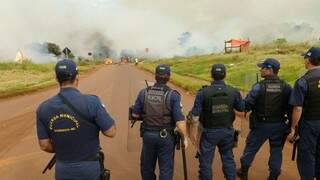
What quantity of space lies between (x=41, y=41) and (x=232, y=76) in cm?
7801

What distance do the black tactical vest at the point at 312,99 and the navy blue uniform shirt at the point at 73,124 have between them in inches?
125

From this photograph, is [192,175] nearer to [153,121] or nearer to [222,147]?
[222,147]

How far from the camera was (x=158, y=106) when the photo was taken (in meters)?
6.54

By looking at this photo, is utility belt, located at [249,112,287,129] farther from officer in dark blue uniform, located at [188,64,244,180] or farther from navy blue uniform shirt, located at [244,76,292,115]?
officer in dark blue uniform, located at [188,64,244,180]

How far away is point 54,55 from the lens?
4013 inches

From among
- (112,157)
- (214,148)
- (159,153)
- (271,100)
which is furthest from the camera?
(112,157)

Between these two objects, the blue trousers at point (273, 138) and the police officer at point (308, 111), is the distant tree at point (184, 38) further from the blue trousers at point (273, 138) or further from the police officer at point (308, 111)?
the police officer at point (308, 111)

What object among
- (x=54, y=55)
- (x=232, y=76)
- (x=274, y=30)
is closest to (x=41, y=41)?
(x=54, y=55)

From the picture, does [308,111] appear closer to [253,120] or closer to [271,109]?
[271,109]

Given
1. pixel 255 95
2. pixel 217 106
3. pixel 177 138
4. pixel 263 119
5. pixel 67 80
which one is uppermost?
pixel 67 80

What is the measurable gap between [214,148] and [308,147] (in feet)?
4.26

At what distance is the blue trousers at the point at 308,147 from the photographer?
6992mm

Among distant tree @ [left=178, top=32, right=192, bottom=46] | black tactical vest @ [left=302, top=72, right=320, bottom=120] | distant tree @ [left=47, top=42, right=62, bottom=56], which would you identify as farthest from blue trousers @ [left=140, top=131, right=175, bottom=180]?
distant tree @ [left=178, top=32, right=192, bottom=46]

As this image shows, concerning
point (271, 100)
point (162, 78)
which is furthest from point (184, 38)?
point (162, 78)
